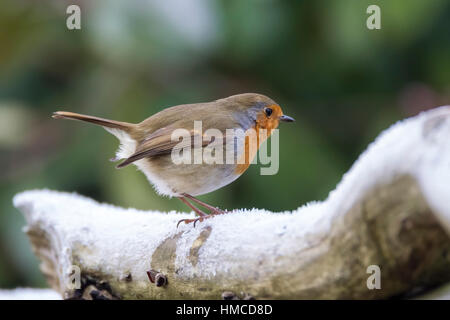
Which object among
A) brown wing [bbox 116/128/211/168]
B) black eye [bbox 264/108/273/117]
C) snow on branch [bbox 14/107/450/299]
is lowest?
snow on branch [bbox 14/107/450/299]

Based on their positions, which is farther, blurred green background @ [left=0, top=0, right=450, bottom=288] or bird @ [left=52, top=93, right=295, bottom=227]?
blurred green background @ [left=0, top=0, right=450, bottom=288]

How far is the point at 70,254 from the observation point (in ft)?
7.03

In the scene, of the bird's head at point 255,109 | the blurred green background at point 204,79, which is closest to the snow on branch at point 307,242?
the bird's head at point 255,109

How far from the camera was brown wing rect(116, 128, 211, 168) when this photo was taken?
2.29 metres

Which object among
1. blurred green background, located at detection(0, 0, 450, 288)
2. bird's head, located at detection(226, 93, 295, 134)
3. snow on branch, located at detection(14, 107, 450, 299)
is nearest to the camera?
snow on branch, located at detection(14, 107, 450, 299)

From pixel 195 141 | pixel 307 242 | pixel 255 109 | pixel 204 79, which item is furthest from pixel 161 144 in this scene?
pixel 204 79

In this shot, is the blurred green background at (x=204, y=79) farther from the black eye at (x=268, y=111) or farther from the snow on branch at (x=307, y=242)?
the snow on branch at (x=307, y=242)

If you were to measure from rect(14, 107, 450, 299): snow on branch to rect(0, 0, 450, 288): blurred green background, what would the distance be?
107 cm

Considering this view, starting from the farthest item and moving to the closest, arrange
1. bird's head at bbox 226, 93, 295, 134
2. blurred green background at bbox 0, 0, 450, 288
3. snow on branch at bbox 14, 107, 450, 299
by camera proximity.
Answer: blurred green background at bbox 0, 0, 450, 288 < bird's head at bbox 226, 93, 295, 134 < snow on branch at bbox 14, 107, 450, 299

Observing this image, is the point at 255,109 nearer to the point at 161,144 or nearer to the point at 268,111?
the point at 268,111

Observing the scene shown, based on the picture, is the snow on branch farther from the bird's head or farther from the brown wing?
the bird's head

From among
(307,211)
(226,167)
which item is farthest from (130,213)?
(307,211)

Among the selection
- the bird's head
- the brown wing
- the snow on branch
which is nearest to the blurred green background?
the bird's head

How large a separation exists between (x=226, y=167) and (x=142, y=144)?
331 millimetres
